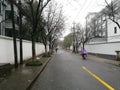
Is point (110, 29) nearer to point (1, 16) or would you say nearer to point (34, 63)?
point (1, 16)

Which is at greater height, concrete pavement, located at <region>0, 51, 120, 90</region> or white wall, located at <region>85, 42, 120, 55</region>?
white wall, located at <region>85, 42, 120, 55</region>

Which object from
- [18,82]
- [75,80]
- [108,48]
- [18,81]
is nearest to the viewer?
[18,82]

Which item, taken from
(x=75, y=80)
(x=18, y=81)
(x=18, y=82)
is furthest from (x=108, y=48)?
(x=18, y=82)

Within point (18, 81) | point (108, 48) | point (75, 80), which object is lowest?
point (75, 80)

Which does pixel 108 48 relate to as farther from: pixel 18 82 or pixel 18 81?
pixel 18 82

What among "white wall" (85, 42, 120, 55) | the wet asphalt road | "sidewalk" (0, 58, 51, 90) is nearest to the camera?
"sidewalk" (0, 58, 51, 90)

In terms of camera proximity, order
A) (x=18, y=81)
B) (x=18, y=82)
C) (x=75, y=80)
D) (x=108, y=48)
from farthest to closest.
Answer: (x=108, y=48), (x=75, y=80), (x=18, y=81), (x=18, y=82)

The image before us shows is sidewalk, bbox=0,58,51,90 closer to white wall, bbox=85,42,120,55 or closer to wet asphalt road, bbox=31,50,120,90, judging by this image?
wet asphalt road, bbox=31,50,120,90

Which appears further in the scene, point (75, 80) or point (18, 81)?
point (75, 80)

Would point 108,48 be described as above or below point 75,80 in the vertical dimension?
above

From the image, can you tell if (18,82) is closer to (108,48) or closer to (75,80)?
(75,80)

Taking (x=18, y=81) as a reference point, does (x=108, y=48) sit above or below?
above

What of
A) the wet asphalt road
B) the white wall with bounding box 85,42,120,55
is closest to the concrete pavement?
the wet asphalt road

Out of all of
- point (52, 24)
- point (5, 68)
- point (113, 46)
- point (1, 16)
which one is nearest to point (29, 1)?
point (5, 68)
